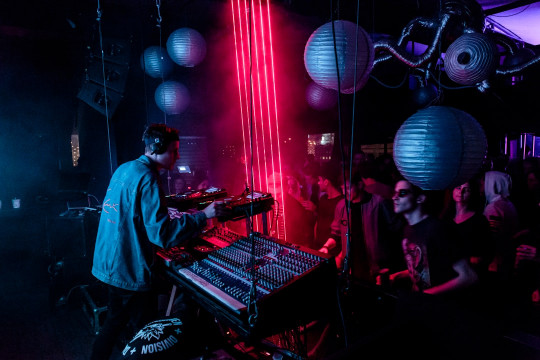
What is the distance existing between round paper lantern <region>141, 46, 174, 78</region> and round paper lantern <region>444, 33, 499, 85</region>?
11.4 ft

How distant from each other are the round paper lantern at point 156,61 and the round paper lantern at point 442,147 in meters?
3.83

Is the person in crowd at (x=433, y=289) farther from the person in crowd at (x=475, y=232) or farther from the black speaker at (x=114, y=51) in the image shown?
the black speaker at (x=114, y=51)

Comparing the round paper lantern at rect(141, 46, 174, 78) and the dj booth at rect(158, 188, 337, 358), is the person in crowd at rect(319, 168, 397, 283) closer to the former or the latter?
the dj booth at rect(158, 188, 337, 358)

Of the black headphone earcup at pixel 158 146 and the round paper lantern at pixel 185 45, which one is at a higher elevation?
the round paper lantern at pixel 185 45

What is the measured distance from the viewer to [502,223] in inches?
114

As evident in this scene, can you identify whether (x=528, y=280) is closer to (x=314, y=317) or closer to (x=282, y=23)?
(x=314, y=317)

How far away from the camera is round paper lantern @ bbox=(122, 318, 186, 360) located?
53.0 inches

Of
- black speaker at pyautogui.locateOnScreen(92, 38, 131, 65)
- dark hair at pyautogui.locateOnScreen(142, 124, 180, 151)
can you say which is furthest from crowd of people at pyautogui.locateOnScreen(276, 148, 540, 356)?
black speaker at pyautogui.locateOnScreen(92, 38, 131, 65)

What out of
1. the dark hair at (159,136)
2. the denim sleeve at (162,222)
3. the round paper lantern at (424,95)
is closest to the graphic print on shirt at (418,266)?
the denim sleeve at (162,222)

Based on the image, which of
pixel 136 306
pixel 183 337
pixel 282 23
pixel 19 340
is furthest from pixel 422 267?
pixel 282 23

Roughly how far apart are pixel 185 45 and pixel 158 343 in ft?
12.1

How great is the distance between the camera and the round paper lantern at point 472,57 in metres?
2.97

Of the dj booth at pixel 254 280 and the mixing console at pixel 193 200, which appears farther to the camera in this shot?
the mixing console at pixel 193 200

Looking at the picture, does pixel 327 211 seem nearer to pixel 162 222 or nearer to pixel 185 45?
pixel 162 222
